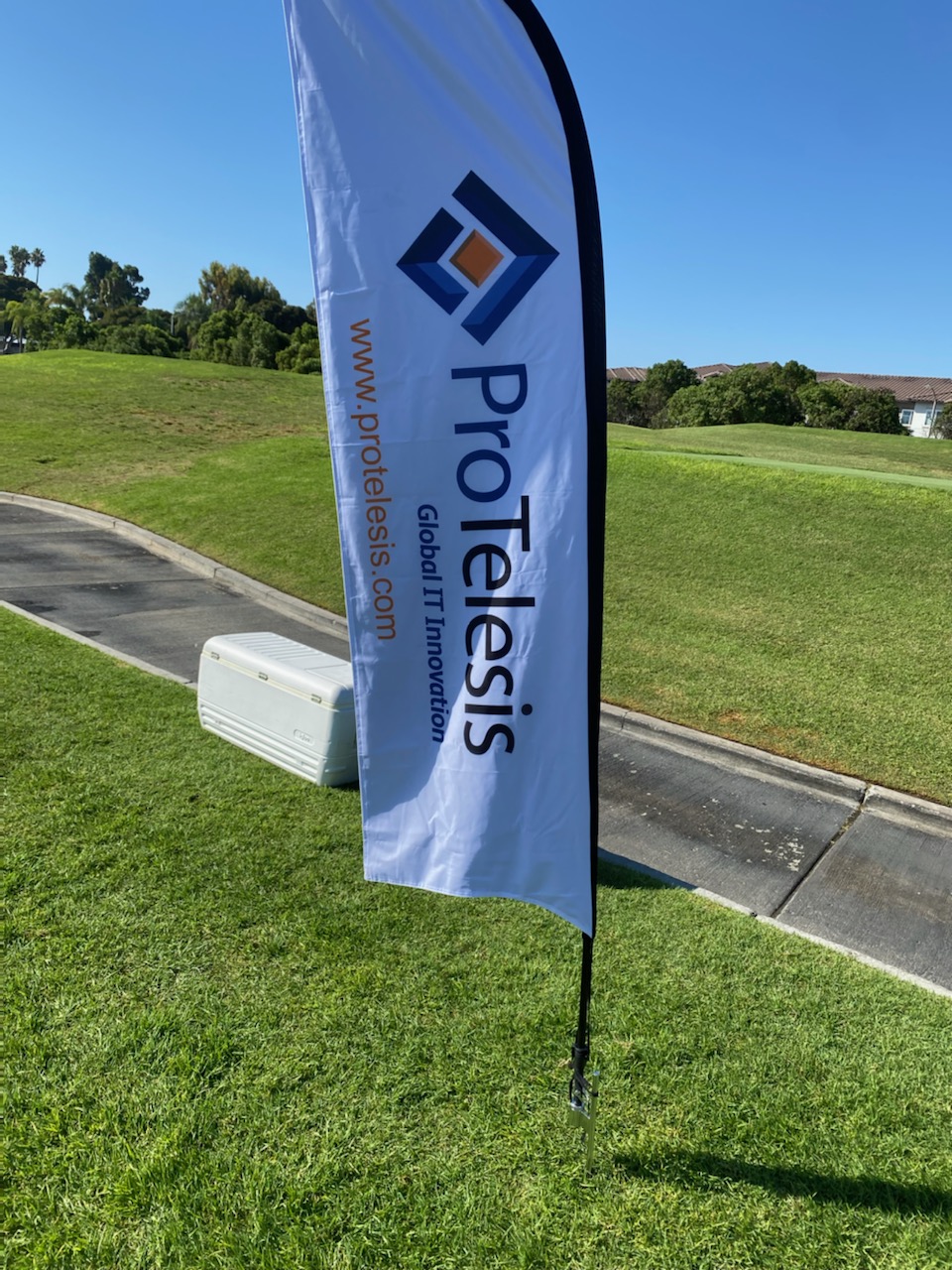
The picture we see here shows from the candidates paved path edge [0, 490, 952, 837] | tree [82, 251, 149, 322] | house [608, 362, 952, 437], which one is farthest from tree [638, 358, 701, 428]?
tree [82, 251, 149, 322]

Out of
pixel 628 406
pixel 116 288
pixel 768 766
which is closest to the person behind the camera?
pixel 768 766

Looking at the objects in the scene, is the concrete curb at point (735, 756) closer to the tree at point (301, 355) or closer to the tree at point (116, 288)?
the tree at point (301, 355)

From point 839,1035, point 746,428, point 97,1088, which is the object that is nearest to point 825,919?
point 839,1035

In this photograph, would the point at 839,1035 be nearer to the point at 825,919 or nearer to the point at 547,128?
the point at 825,919

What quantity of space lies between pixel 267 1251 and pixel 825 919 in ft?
12.3

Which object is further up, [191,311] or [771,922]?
[191,311]

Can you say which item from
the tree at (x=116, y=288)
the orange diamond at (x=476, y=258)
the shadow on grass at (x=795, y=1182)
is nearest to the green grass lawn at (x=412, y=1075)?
the shadow on grass at (x=795, y=1182)

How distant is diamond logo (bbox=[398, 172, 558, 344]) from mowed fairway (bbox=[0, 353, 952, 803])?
5.99 meters

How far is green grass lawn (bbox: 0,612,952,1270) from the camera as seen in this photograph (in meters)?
2.80

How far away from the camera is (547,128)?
2.55m

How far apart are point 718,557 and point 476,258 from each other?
36.5 ft

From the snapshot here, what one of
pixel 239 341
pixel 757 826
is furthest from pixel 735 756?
pixel 239 341

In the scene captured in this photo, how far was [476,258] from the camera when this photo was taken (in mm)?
2664

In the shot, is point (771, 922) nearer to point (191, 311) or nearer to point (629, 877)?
point (629, 877)
